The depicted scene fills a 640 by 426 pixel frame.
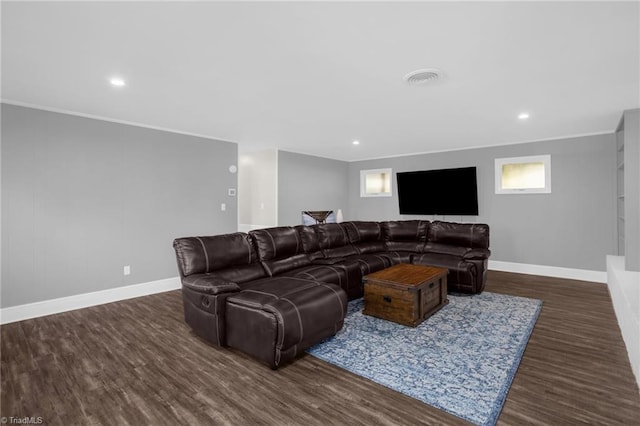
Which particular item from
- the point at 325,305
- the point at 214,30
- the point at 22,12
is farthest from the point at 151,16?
the point at 325,305

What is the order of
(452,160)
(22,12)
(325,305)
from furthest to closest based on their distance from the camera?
(452,160)
(325,305)
(22,12)

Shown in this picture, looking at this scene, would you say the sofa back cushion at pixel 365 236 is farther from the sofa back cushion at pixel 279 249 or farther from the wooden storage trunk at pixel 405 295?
the wooden storage trunk at pixel 405 295

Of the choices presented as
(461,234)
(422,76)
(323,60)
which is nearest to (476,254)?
(461,234)

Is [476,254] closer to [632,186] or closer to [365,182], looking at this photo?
[632,186]

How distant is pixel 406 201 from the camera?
716 centimetres

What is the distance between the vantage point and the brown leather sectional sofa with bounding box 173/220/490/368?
8.21ft

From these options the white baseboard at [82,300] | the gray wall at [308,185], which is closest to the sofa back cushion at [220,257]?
the white baseboard at [82,300]

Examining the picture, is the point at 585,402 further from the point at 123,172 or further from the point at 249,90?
the point at 123,172

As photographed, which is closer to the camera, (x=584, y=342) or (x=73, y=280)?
(x=584, y=342)

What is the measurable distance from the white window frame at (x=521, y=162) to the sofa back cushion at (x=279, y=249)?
4.26 metres

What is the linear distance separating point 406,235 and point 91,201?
484cm

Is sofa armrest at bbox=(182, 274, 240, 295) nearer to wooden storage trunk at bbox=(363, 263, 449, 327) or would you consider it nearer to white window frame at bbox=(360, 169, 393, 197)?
wooden storage trunk at bbox=(363, 263, 449, 327)

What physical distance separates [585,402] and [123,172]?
5.43 m

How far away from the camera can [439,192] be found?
662 cm
